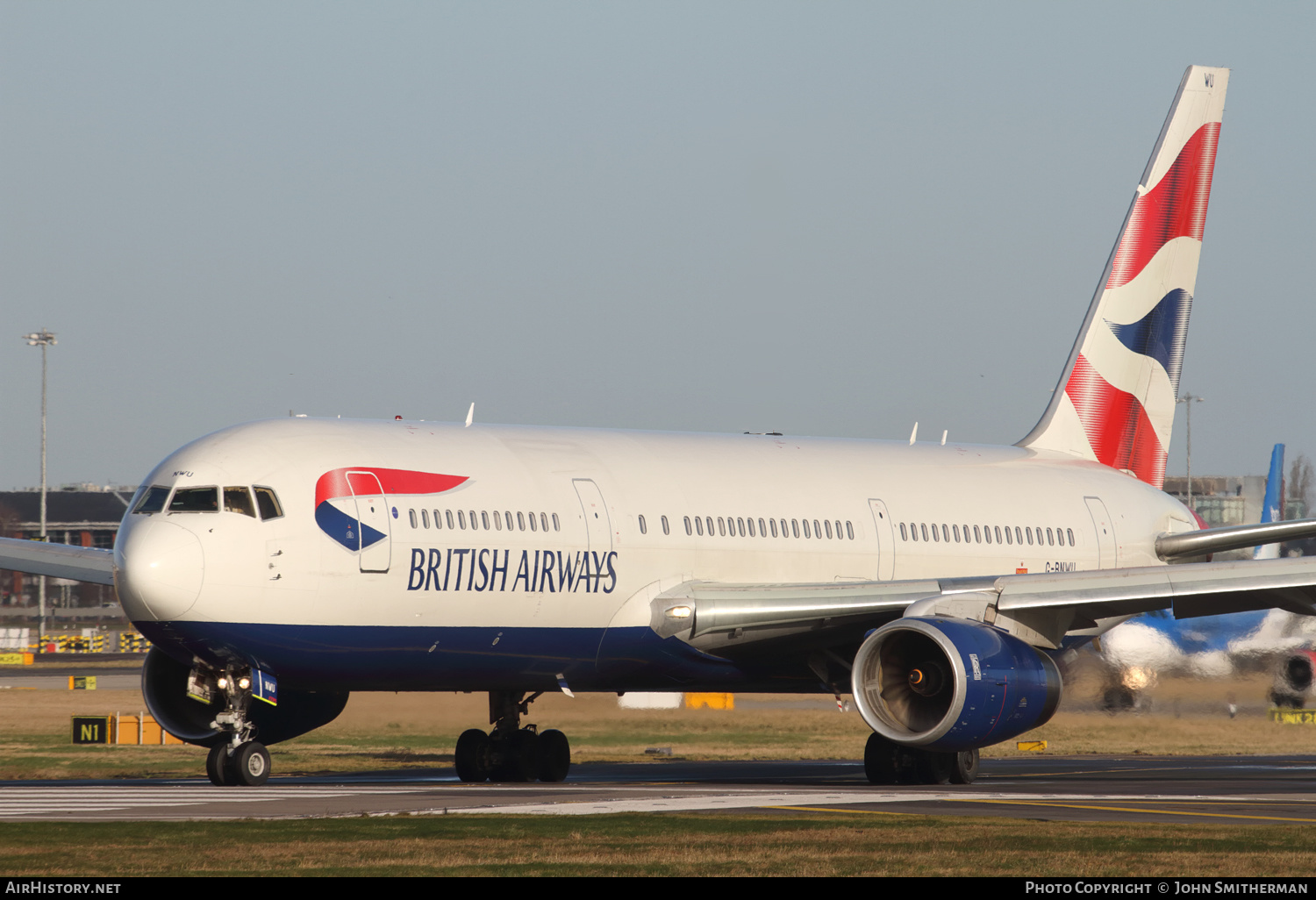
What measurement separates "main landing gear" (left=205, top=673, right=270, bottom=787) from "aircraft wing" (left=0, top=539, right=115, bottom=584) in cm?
452

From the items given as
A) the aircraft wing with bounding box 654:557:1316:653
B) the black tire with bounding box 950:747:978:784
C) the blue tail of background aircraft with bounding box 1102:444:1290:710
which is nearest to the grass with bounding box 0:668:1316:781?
the blue tail of background aircraft with bounding box 1102:444:1290:710

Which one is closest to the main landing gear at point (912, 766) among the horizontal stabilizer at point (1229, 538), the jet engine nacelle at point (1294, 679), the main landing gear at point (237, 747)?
the horizontal stabilizer at point (1229, 538)

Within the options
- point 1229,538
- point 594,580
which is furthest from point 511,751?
point 1229,538

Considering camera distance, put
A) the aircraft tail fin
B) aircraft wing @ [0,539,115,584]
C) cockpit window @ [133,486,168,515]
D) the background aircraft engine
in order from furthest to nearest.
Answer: the aircraft tail fin < aircraft wing @ [0,539,115,584] < the background aircraft engine < cockpit window @ [133,486,168,515]

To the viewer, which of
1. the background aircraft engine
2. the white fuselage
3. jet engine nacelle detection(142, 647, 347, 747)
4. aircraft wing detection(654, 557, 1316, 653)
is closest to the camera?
the white fuselage

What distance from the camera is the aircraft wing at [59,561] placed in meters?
24.6

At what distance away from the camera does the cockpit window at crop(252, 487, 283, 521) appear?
2053 centimetres

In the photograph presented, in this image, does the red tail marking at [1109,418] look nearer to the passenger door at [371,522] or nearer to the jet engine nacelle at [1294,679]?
the jet engine nacelle at [1294,679]

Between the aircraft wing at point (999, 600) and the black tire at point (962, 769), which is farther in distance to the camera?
the black tire at point (962, 769)

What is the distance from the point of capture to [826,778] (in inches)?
989

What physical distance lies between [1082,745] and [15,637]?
6047 centimetres

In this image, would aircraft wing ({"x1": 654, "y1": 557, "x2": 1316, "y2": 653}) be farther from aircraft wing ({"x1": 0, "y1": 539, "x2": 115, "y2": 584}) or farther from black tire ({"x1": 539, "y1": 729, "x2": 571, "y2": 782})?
aircraft wing ({"x1": 0, "y1": 539, "x2": 115, "y2": 584})

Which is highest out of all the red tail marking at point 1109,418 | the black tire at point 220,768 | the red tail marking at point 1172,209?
the red tail marking at point 1172,209
